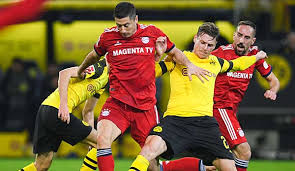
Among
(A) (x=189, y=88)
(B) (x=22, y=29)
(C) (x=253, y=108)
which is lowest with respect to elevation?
(C) (x=253, y=108)

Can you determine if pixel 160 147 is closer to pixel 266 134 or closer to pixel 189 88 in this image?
pixel 189 88

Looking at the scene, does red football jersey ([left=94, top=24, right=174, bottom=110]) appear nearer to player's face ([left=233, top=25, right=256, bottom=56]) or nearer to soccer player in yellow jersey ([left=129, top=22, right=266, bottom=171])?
soccer player in yellow jersey ([left=129, top=22, right=266, bottom=171])

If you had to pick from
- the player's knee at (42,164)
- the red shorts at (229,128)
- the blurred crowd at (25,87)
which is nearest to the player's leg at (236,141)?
the red shorts at (229,128)

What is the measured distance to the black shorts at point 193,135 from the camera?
8289 mm

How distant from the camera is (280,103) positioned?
14633 millimetres

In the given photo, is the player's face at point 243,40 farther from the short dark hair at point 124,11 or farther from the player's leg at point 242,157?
the short dark hair at point 124,11

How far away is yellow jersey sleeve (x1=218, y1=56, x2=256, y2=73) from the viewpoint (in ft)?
29.2

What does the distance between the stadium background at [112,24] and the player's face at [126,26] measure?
5.79 m

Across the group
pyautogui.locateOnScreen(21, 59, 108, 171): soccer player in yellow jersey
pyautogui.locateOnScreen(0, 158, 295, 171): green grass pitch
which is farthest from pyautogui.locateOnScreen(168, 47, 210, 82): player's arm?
pyautogui.locateOnScreen(0, 158, 295, 171): green grass pitch

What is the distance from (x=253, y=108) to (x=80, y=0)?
388 centimetres

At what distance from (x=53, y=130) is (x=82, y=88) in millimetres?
588

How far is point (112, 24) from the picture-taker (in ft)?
48.8

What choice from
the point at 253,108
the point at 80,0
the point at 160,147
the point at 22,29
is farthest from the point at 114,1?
the point at 160,147

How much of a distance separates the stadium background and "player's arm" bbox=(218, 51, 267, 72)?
17.1ft
